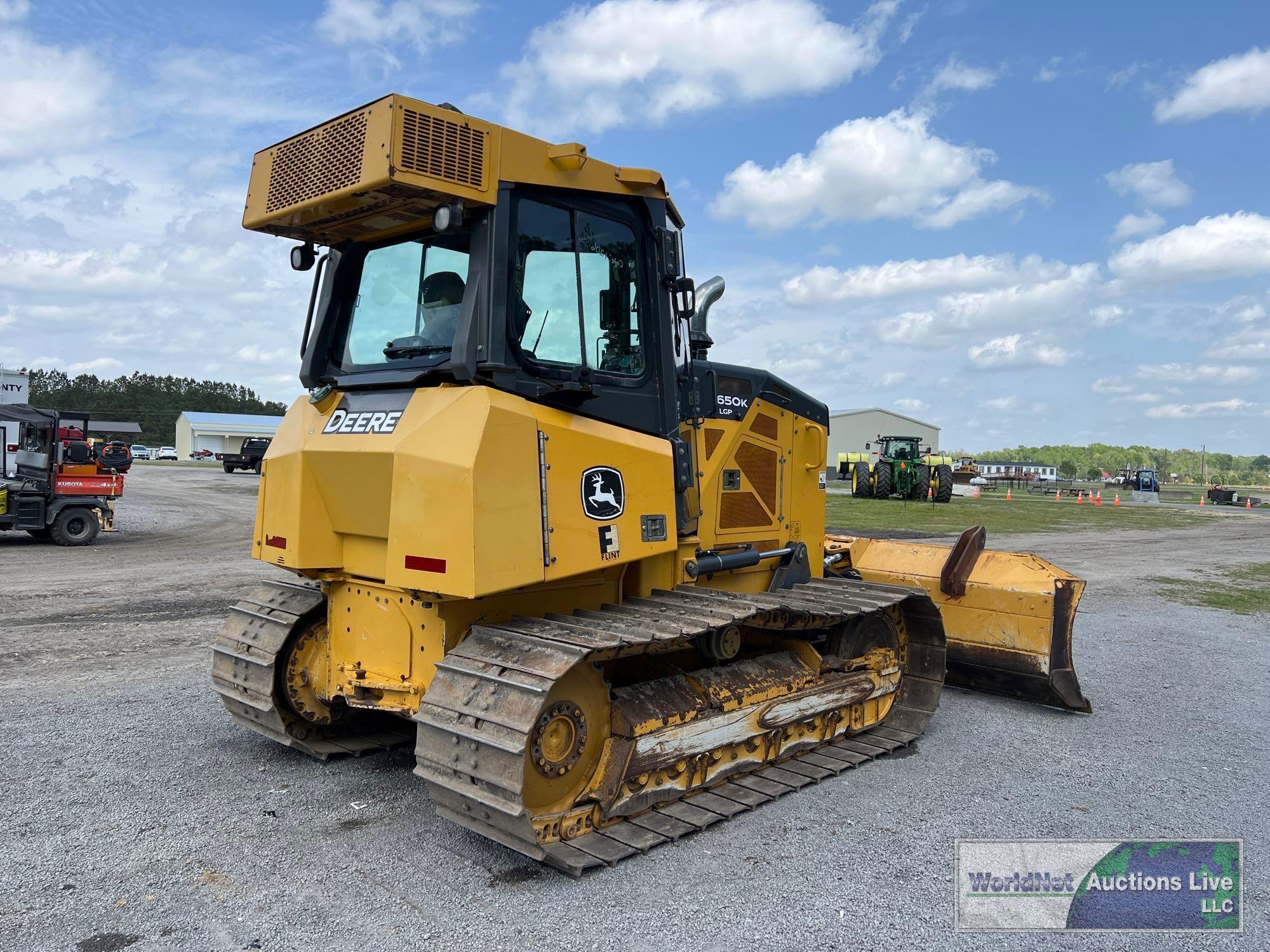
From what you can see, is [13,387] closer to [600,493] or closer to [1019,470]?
[600,493]

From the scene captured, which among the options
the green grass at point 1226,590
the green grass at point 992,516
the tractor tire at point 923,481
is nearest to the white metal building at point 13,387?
the green grass at point 992,516

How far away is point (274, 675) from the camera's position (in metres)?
5.39

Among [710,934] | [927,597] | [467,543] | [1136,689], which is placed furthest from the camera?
[1136,689]

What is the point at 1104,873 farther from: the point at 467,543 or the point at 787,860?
the point at 467,543

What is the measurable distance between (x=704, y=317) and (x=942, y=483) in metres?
31.8

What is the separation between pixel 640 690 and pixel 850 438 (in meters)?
73.6

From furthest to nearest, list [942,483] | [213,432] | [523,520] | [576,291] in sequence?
[213,432] < [942,483] < [576,291] < [523,520]

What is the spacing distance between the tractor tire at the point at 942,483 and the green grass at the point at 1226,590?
58.7 ft

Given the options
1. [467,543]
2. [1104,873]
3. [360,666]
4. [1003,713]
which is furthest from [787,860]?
[1003,713]

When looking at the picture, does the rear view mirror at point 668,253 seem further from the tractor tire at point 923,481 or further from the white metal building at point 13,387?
the tractor tire at point 923,481

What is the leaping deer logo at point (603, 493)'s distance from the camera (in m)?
4.70

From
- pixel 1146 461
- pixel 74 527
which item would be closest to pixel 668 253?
pixel 74 527

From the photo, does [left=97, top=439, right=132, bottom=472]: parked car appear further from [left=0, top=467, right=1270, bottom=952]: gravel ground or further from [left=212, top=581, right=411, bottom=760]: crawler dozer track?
[left=212, top=581, right=411, bottom=760]: crawler dozer track

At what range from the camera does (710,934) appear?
3.75m
